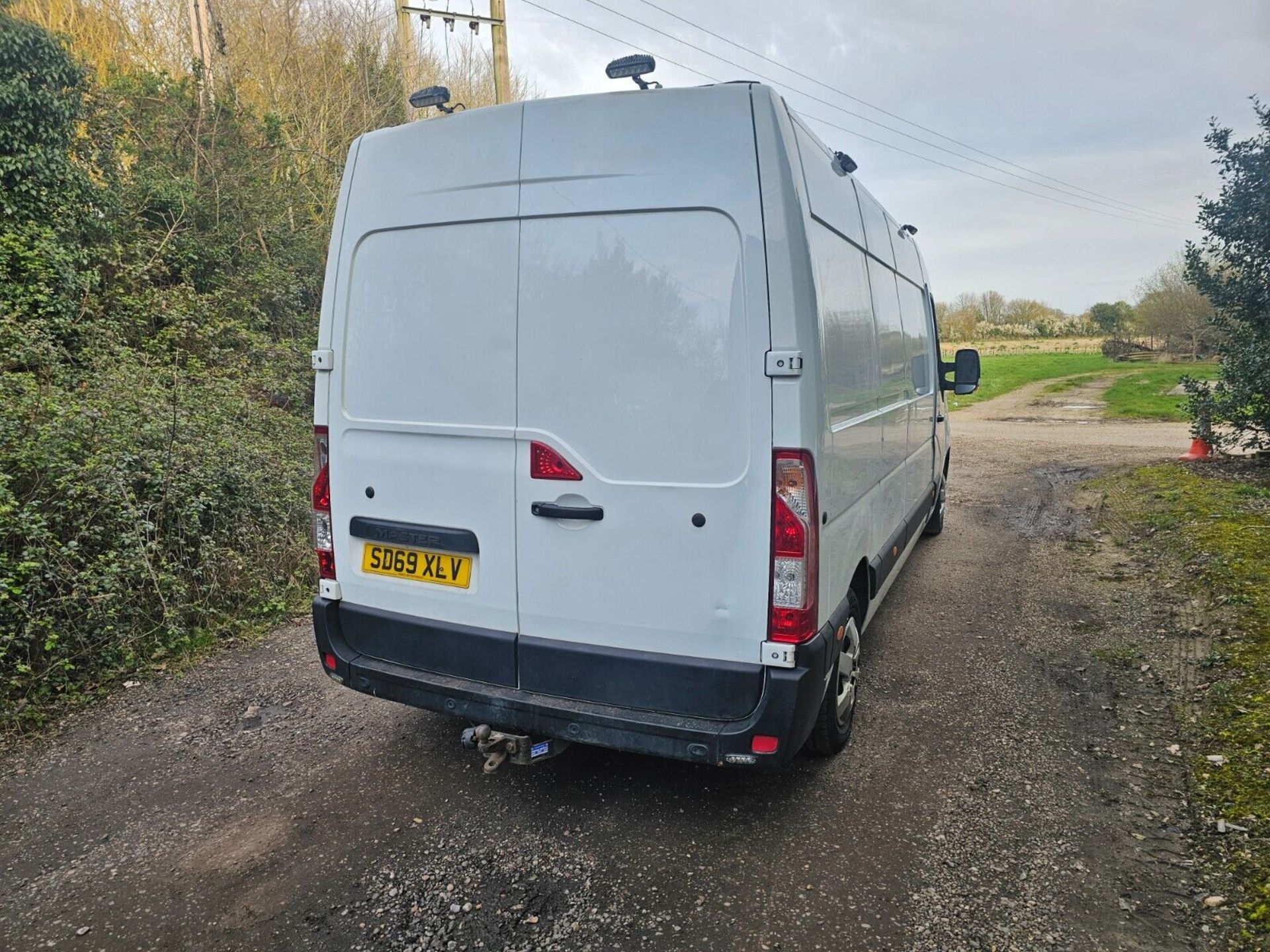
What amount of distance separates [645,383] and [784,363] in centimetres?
47

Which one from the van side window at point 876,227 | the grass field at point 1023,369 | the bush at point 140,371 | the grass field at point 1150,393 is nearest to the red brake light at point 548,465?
the van side window at point 876,227

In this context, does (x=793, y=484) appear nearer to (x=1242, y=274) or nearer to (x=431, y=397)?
(x=431, y=397)

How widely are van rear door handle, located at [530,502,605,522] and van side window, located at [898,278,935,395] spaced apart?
9.57 feet

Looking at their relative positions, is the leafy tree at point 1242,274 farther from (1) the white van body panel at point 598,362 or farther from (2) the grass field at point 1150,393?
(1) the white van body panel at point 598,362

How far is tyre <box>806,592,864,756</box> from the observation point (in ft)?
10.4

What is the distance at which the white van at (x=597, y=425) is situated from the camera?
2.49 meters

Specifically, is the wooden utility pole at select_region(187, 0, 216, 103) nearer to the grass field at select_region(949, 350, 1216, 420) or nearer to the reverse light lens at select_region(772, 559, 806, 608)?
the reverse light lens at select_region(772, 559, 806, 608)

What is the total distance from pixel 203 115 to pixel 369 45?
4.94m

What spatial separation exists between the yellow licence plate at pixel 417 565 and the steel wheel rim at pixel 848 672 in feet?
5.27

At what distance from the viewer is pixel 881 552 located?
3.91 metres

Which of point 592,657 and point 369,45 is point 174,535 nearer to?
point 592,657

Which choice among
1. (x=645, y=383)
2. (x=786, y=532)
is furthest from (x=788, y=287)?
(x=786, y=532)

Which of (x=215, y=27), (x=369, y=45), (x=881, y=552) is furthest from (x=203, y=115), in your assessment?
(x=881, y=552)

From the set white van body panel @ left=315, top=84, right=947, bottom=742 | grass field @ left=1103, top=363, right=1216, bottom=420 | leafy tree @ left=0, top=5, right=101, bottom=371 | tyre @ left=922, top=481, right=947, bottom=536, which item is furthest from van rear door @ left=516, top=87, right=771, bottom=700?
grass field @ left=1103, top=363, right=1216, bottom=420
